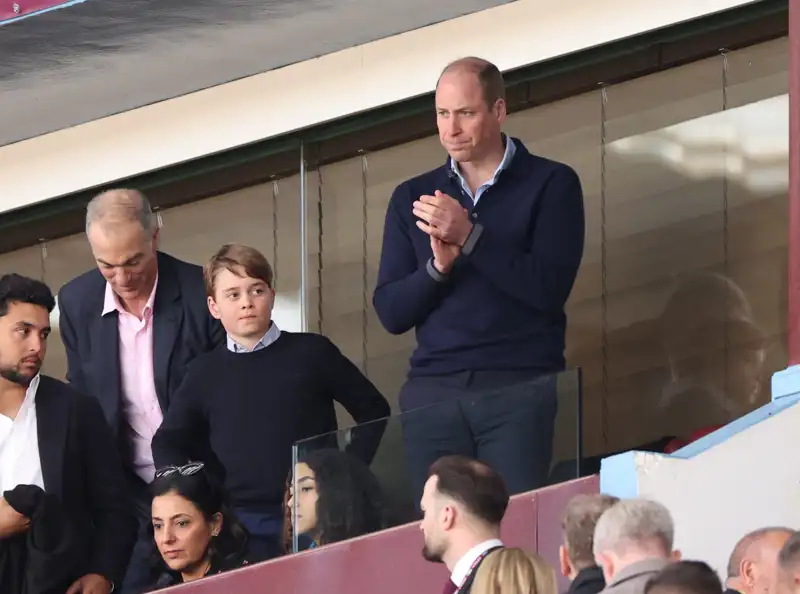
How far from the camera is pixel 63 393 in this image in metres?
6.78

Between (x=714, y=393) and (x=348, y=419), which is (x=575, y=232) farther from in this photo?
(x=714, y=393)

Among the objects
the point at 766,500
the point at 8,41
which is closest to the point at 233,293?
the point at 766,500

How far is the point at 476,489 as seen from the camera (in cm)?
552

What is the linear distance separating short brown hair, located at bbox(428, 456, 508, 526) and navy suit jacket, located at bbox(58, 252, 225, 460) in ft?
6.11

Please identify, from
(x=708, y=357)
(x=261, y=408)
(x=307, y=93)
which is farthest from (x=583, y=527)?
(x=307, y=93)

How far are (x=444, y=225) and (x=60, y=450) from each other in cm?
138

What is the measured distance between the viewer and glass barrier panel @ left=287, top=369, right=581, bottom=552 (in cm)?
648

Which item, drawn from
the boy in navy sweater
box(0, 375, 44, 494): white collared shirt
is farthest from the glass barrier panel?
box(0, 375, 44, 494): white collared shirt

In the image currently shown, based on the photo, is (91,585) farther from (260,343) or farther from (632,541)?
(632,541)

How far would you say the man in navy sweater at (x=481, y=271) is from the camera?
22.2ft

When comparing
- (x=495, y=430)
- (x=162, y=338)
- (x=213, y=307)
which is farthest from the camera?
(x=162, y=338)

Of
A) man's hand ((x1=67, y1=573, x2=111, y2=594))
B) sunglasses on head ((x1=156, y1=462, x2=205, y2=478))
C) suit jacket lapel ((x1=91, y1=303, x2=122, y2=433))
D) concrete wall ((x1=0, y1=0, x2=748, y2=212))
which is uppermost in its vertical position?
concrete wall ((x1=0, y1=0, x2=748, y2=212))

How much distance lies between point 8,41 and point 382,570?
3877mm

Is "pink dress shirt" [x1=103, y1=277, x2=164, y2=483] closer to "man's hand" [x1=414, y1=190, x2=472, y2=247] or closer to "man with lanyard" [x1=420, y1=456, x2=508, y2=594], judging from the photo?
"man's hand" [x1=414, y1=190, x2=472, y2=247]
